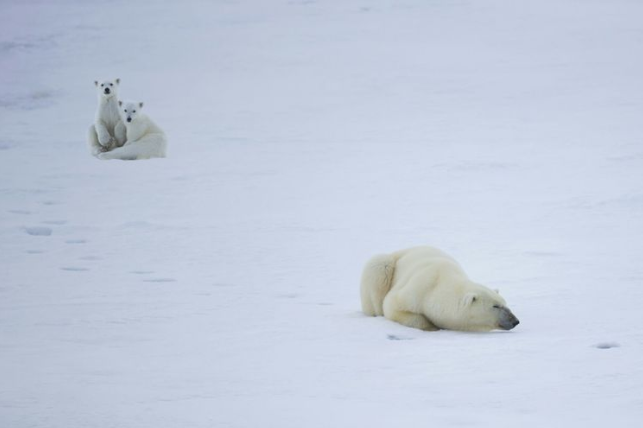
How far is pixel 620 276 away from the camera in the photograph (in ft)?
22.5

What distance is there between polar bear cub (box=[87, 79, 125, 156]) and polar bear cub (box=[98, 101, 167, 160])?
0.08 m

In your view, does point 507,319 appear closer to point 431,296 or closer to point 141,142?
point 431,296

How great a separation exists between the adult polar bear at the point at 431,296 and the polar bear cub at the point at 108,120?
659cm

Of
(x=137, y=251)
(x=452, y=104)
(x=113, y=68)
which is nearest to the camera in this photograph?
(x=137, y=251)

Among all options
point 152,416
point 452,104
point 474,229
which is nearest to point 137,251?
point 474,229

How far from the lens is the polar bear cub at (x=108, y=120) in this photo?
38.2 feet

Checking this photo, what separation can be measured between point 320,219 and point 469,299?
13.8 ft

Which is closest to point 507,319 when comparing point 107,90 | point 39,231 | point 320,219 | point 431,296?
point 431,296

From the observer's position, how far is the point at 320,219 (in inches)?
370

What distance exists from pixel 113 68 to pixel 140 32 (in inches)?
139

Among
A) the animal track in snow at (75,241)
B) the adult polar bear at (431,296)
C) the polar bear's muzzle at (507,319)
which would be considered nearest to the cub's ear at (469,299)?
the adult polar bear at (431,296)

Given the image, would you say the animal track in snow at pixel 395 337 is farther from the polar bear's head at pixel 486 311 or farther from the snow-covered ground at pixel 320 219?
the polar bear's head at pixel 486 311

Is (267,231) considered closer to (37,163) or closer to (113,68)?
(37,163)

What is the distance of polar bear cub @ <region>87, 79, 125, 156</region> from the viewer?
11656 millimetres
